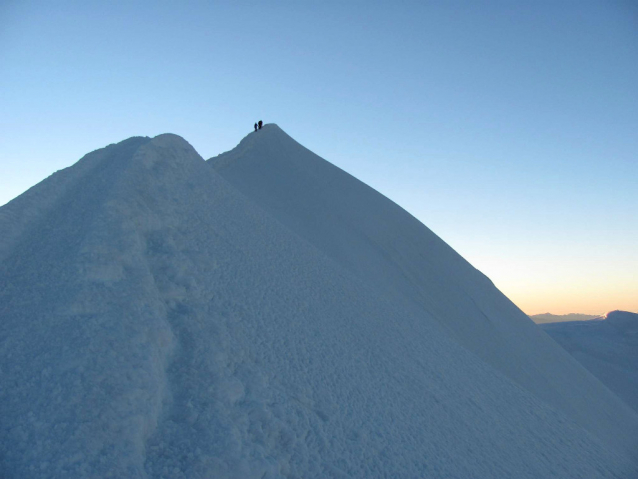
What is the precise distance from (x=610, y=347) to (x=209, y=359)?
113 feet

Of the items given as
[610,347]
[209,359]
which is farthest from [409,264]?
[610,347]

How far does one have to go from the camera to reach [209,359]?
4.31 m

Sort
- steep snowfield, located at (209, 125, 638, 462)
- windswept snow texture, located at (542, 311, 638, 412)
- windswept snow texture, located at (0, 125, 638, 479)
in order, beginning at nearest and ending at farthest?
1. windswept snow texture, located at (0, 125, 638, 479)
2. steep snowfield, located at (209, 125, 638, 462)
3. windswept snow texture, located at (542, 311, 638, 412)

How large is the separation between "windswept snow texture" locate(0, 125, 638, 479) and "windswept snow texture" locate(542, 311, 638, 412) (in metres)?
19.2

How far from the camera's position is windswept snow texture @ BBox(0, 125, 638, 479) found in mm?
3350

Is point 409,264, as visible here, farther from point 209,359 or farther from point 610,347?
point 610,347

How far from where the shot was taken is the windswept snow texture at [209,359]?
3.35m

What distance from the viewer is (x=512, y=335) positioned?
13.6 m

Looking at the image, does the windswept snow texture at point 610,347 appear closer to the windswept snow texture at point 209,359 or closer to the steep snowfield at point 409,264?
the steep snowfield at point 409,264

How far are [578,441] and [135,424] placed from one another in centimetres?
781

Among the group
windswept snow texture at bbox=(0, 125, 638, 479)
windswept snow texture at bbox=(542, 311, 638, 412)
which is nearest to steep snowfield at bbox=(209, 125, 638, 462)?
windswept snow texture at bbox=(0, 125, 638, 479)

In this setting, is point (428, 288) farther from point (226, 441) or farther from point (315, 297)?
point (226, 441)

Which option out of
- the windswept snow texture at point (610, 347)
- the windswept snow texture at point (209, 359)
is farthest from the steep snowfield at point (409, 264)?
the windswept snow texture at point (610, 347)

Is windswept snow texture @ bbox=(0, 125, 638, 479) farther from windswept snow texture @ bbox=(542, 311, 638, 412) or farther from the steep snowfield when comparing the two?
windswept snow texture @ bbox=(542, 311, 638, 412)
